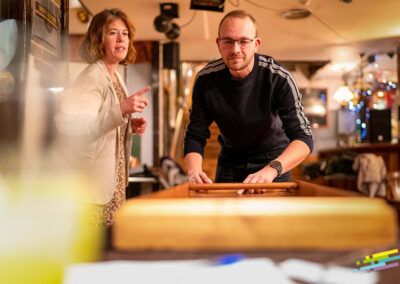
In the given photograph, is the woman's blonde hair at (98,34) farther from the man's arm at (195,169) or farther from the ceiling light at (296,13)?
the ceiling light at (296,13)

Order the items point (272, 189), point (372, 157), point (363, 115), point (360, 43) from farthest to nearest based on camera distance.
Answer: point (363, 115) < point (360, 43) < point (372, 157) < point (272, 189)

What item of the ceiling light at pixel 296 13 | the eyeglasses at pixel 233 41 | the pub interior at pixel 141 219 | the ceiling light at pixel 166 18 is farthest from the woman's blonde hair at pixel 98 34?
the ceiling light at pixel 296 13

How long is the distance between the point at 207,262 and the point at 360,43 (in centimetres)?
734

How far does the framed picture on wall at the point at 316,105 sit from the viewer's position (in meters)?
10.5

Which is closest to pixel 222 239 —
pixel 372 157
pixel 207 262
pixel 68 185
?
pixel 207 262

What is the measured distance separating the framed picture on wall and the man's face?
356 inches

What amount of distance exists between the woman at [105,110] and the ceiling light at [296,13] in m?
3.97


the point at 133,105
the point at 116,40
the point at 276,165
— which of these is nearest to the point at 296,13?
the point at 116,40

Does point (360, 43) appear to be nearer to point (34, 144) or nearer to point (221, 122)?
point (221, 122)

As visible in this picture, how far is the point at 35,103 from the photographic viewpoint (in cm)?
168

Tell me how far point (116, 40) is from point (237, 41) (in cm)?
53

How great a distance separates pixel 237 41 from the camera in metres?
1.66

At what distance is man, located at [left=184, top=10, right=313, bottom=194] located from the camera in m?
1.69

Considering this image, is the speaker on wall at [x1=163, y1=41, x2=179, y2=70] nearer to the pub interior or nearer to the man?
the pub interior
